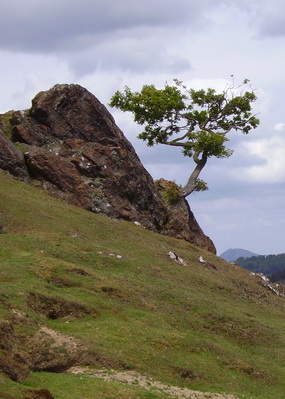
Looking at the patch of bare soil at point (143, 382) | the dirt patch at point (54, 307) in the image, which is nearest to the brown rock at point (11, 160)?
the dirt patch at point (54, 307)

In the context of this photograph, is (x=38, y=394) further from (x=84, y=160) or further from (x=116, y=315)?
(x=84, y=160)

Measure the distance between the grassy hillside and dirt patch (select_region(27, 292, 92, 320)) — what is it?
8cm

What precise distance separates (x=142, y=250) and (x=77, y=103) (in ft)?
87.9

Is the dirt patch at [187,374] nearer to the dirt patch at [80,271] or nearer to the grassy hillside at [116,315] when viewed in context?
the grassy hillside at [116,315]

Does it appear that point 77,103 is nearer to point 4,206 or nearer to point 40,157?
point 40,157

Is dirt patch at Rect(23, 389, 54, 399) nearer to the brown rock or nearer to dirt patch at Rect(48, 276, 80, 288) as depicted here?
dirt patch at Rect(48, 276, 80, 288)

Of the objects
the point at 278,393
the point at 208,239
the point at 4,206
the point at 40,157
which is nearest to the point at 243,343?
Answer: the point at 278,393

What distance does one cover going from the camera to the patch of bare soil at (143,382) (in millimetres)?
30422

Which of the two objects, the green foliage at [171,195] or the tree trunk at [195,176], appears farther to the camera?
the tree trunk at [195,176]

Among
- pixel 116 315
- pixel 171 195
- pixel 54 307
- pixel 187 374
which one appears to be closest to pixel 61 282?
pixel 116 315

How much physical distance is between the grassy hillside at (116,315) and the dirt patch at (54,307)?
0.26ft

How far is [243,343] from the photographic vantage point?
43.0 metres

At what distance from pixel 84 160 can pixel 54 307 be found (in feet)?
124

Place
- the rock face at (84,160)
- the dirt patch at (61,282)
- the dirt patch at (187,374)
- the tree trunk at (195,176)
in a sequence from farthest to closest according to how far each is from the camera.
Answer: the tree trunk at (195,176) < the rock face at (84,160) < the dirt patch at (61,282) < the dirt patch at (187,374)
